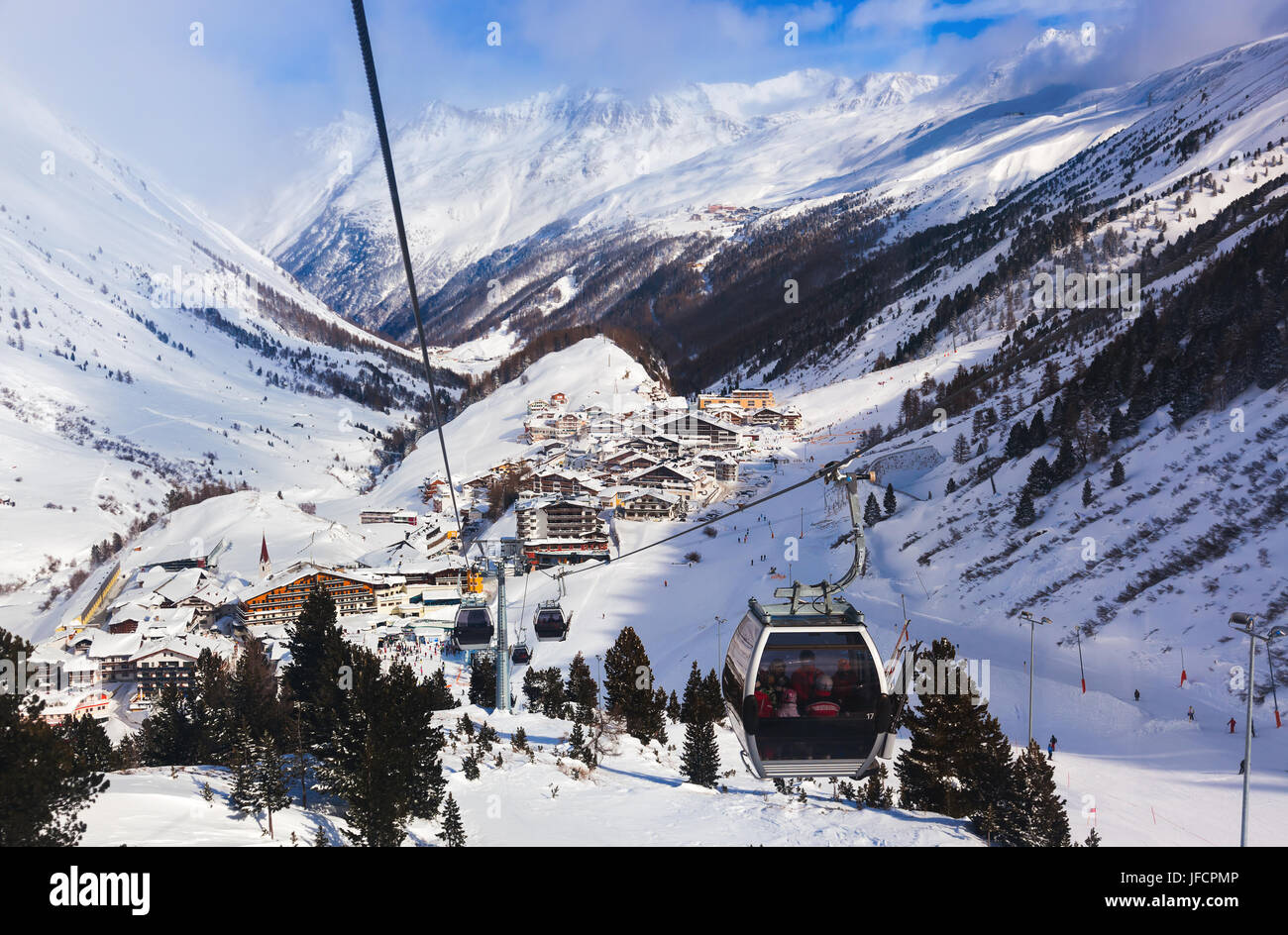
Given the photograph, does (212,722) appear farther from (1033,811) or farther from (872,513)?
(872,513)

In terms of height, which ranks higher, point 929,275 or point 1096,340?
point 929,275

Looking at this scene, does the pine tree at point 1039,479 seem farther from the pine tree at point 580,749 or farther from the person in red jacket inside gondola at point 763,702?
the person in red jacket inside gondola at point 763,702

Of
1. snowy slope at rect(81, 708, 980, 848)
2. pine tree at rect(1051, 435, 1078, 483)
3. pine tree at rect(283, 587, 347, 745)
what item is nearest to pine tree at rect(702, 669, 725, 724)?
snowy slope at rect(81, 708, 980, 848)
